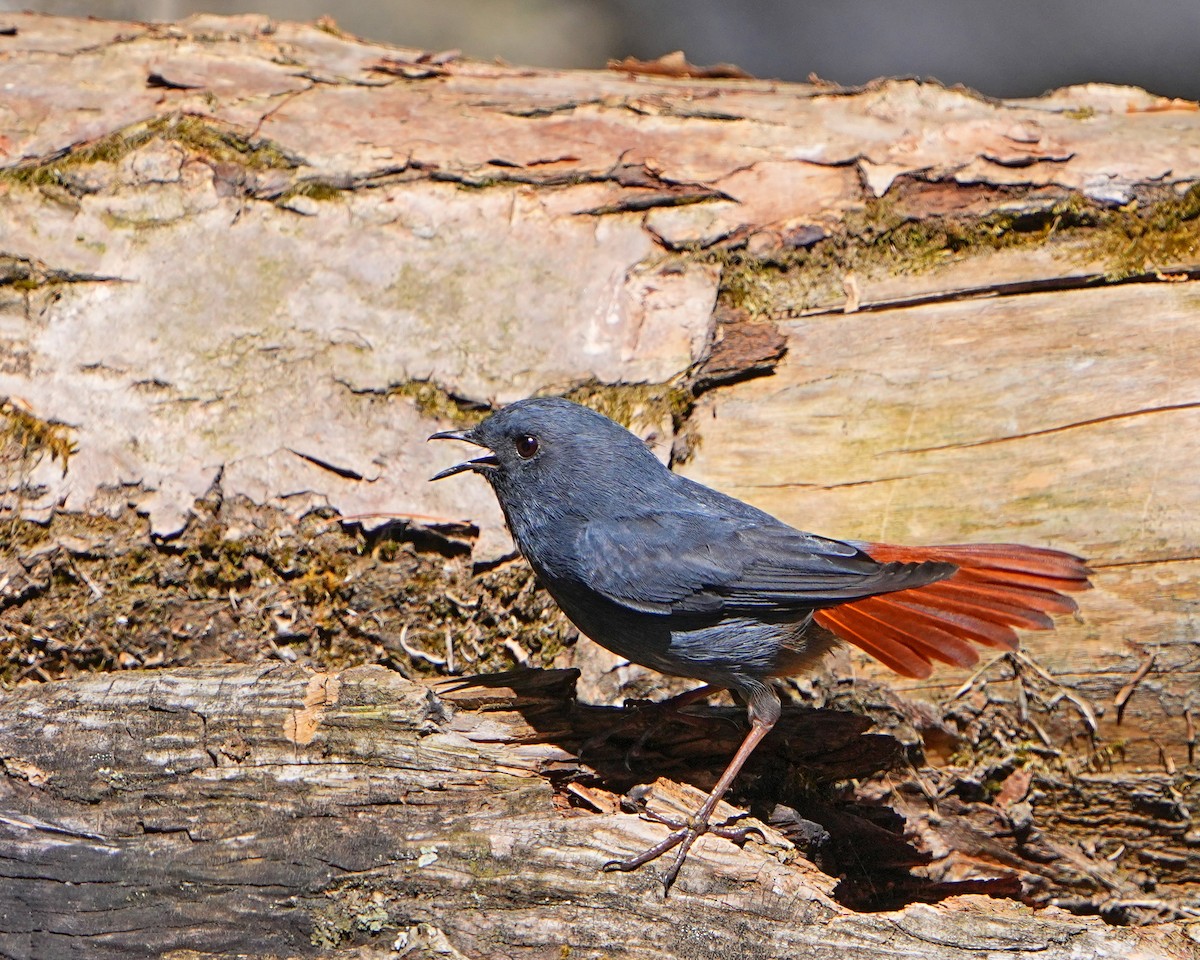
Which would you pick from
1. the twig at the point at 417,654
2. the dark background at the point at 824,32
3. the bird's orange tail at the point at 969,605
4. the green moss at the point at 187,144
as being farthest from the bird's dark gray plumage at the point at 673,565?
the dark background at the point at 824,32

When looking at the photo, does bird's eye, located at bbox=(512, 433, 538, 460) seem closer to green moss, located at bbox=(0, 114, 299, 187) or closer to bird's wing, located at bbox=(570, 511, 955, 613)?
bird's wing, located at bbox=(570, 511, 955, 613)

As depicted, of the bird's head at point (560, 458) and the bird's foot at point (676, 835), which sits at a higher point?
the bird's head at point (560, 458)

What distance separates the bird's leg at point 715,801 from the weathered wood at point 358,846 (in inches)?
1.5

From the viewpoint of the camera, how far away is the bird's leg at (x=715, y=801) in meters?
3.01

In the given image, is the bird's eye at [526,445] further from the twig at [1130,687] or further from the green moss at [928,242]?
the twig at [1130,687]

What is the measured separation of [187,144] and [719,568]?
9.12ft

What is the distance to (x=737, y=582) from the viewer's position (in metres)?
3.57

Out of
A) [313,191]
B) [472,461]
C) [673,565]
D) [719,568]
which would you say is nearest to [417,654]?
[472,461]

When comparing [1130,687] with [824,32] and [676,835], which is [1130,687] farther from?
[824,32]

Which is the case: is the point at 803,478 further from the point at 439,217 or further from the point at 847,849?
the point at 439,217

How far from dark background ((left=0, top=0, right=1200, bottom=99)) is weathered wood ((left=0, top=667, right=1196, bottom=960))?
4.72 m

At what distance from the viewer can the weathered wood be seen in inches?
113

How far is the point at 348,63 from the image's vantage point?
5.04 m

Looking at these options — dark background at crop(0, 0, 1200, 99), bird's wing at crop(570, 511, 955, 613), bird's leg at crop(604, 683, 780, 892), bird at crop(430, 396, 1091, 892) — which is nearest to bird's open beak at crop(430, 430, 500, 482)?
bird at crop(430, 396, 1091, 892)
